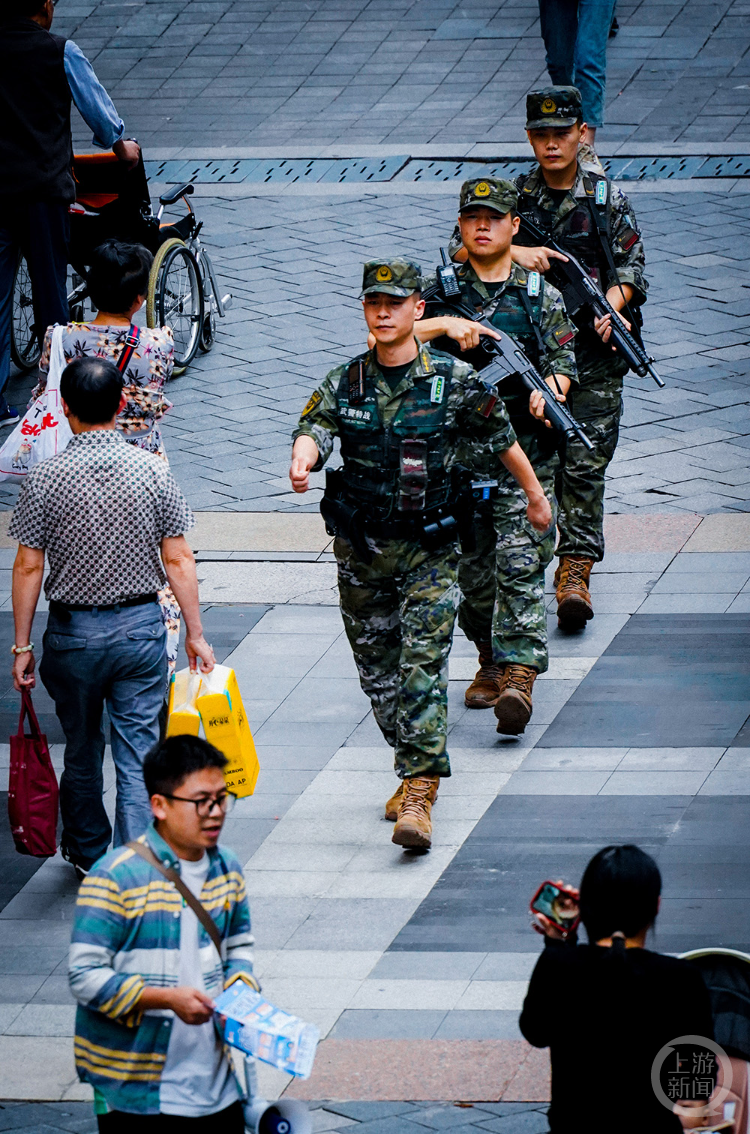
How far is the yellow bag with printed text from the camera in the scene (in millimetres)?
5680

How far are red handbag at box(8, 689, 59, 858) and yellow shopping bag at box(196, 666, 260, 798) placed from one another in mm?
511

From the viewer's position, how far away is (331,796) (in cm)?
651

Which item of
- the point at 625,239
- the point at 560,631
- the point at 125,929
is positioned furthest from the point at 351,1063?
the point at 625,239

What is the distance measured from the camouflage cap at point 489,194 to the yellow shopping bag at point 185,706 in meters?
2.13

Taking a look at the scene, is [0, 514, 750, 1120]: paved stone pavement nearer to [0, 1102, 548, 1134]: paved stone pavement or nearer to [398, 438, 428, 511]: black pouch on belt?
[0, 1102, 548, 1134]: paved stone pavement

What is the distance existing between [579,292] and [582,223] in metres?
0.34

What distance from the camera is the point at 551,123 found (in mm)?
7531

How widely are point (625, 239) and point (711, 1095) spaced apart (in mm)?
4998

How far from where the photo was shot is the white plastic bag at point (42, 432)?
6219 mm

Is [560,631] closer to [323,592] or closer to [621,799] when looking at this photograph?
[323,592]

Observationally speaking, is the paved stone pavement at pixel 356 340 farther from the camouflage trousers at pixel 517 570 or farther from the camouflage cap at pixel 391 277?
the camouflage cap at pixel 391 277

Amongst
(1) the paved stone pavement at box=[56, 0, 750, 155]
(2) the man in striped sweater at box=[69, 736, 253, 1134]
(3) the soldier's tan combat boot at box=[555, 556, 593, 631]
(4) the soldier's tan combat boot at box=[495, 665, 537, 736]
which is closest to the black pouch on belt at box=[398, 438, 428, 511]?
(4) the soldier's tan combat boot at box=[495, 665, 537, 736]

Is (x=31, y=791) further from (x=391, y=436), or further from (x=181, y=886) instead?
(x=181, y=886)

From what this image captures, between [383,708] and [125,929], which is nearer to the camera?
[125,929]
